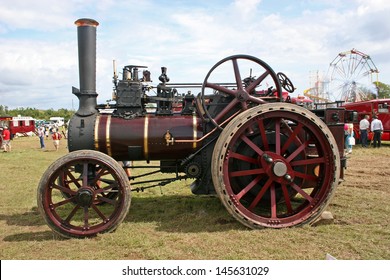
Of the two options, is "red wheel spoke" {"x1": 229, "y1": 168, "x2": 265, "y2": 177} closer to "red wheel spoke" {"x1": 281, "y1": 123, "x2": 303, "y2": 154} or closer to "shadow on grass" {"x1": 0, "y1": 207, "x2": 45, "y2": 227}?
"red wheel spoke" {"x1": 281, "y1": 123, "x2": 303, "y2": 154}

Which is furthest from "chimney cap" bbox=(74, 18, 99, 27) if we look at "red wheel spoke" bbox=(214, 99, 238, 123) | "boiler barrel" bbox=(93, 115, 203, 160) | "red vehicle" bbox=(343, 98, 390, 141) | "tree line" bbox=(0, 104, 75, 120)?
"tree line" bbox=(0, 104, 75, 120)

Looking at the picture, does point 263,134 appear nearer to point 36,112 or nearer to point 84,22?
point 84,22

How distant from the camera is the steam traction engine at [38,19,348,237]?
4.53 metres

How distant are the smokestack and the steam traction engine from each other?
0.01 metres

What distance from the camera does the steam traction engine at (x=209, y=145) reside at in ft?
14.9

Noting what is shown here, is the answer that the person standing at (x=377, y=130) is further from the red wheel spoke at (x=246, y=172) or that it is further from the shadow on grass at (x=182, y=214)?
the red wheel spoke at (x=246, y=172)

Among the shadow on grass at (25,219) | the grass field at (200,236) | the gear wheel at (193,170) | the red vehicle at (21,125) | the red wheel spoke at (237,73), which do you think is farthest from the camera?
the red vehicle at (21,125)

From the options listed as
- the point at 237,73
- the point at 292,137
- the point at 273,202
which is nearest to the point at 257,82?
the point at 237,73

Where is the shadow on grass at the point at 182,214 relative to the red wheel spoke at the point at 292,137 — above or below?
below

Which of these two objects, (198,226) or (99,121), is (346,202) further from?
(99,121)

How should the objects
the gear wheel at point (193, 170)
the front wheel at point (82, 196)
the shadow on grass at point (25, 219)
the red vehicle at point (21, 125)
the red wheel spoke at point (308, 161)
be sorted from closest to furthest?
the front wheel at point (82, 196) < the red wheel spoke at point (308, 161) < the gear wheel at point (193, 170) < the shadow on grass at point (25, 219) < the red vehicle at point (21, 125)

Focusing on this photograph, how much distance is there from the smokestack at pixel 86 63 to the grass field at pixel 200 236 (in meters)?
1.81

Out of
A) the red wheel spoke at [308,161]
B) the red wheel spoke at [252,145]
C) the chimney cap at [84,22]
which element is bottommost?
the red wheel spoke at [308,161]

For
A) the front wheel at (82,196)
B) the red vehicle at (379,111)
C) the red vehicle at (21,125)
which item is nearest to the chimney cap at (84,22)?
the front wheel at (82,196)
